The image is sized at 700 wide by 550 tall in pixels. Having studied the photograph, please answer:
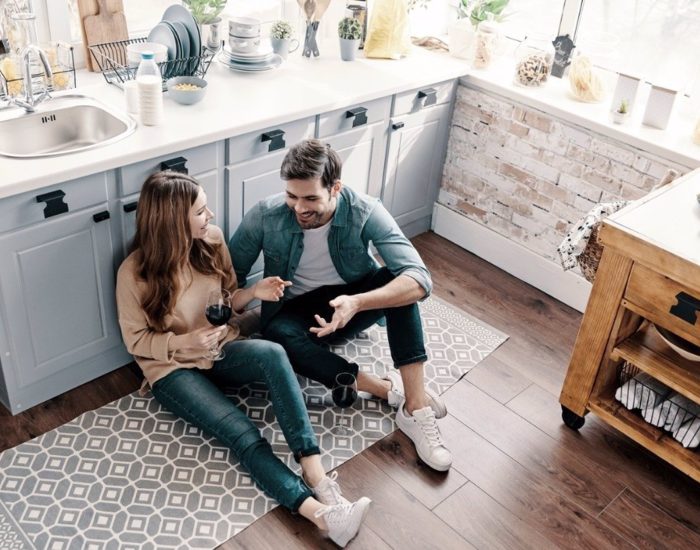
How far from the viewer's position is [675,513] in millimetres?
2514

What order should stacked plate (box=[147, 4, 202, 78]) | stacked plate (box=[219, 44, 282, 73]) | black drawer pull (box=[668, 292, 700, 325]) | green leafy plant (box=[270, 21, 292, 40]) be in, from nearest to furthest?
black drawer pull (box=[668, 292, 700, 325]) < stacked plate (box=[147, 4, 202, 78]) < stacked plate (box=[219, 44, 282, 73]) < green leafy plant (box=[270, 21, 292, 40])

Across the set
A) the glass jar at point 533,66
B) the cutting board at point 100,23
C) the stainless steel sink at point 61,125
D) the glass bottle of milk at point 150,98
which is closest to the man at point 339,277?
the glass bottle of milk at point 150,98

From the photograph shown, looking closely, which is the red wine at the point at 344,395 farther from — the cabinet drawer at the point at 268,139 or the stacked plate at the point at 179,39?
the stacked plate at the point at 179,39

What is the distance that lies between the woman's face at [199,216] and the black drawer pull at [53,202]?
0.38 metres

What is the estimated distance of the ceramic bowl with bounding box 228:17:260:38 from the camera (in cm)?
312

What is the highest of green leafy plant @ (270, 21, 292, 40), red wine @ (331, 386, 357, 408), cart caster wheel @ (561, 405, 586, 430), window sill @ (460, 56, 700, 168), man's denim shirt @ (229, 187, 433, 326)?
green leafy plant @ (270, 21, 292, 40)

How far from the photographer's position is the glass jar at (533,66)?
11.1 feet

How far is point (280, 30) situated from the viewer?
3320mm

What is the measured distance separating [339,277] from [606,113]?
1356 mm

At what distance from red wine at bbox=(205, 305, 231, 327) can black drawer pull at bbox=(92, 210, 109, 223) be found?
469 millimetres

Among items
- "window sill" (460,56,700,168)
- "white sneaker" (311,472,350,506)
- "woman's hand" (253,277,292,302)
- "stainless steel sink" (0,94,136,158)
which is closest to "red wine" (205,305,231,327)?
"woman's hand" (253,277,292,302)

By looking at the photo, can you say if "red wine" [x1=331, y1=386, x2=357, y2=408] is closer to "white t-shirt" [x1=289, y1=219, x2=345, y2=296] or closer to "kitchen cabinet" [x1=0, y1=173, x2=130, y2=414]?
"white t-shirt" [x1=289, y1=219, x2=345, y2=296]

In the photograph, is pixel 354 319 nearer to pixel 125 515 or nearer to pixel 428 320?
pixel 428 320

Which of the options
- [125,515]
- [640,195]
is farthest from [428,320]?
[125,515]
